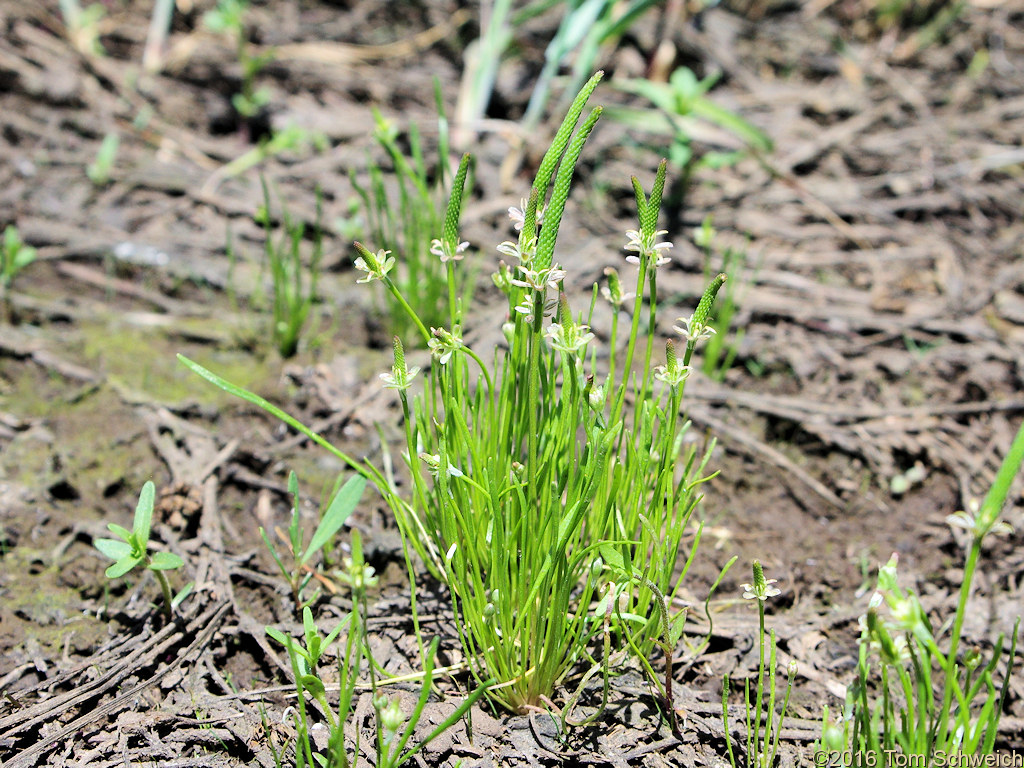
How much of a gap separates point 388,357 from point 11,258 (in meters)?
1.27

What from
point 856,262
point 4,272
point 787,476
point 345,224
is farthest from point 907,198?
point 4,272

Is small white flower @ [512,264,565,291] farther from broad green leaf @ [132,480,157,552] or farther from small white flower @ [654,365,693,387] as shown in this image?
broad green leaf @ [132,480,157,552]

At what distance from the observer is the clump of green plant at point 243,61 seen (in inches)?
140

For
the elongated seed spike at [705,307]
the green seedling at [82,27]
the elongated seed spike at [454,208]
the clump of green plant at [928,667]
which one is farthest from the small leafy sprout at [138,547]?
the green seedling at [82,27]

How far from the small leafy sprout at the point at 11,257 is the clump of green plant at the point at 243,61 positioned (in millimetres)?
1261

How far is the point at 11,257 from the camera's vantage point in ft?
8.54

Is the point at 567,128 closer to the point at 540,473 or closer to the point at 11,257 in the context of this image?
the point at 540,473

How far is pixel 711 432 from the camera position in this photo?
247 centimetres

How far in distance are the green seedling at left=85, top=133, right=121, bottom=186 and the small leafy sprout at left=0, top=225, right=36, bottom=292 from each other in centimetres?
58

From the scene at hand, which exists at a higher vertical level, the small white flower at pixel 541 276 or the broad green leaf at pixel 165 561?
the small white flower at pixel 541 276

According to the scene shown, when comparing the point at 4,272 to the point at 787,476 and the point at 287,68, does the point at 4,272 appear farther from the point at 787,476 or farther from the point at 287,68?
the point at 787,476

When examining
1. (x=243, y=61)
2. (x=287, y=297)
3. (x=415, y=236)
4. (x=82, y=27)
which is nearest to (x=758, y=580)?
(x=415, y=236)

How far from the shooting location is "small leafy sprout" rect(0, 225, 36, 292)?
259 centimetres

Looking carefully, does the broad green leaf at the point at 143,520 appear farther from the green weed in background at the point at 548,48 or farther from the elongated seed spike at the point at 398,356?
the green weed in background at the point at 548,48
